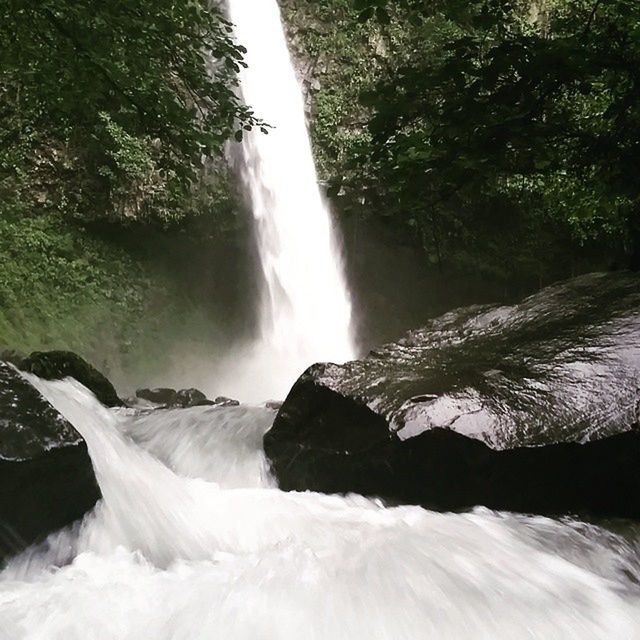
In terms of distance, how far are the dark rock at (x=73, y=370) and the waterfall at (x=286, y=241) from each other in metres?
4.71

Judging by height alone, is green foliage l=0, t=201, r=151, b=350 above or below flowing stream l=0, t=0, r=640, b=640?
above

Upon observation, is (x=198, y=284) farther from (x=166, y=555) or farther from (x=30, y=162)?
(x=166, y=555)

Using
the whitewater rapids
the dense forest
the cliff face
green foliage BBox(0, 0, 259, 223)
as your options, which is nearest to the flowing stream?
the whitewater rapids

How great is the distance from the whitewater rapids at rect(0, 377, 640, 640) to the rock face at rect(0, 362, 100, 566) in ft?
0.34

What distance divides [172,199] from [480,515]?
9286 mm

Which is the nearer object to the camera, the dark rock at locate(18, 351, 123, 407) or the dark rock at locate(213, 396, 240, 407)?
the dark rock at locate(18, 351, 123, 407)

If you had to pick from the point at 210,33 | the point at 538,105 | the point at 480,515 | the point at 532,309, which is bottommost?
the point at 480,515

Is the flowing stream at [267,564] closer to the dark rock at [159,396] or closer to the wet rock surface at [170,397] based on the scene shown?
the wet rock surface at [170,397]

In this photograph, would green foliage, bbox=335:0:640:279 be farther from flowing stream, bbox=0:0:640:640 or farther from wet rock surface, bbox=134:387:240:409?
wet rock surface, bbox=134:387:240:409

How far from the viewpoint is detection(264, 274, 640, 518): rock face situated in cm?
344

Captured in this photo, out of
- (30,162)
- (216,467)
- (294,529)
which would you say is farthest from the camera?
(30,162)

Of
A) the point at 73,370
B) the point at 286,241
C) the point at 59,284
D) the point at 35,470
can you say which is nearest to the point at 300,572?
the point at 35,470

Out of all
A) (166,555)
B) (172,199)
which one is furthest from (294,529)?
(172,199)

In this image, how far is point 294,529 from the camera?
3.39 metres
